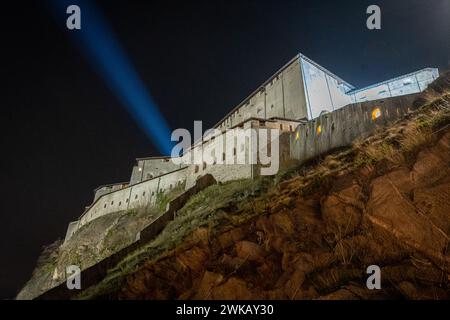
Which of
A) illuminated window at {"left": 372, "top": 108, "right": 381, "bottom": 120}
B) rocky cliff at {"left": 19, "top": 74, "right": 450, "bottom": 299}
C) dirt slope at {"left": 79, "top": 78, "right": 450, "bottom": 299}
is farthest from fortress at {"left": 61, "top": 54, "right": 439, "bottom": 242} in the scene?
rocky cliff at {"left": 19, "top": 74, "right": 450, "bottom": 299}

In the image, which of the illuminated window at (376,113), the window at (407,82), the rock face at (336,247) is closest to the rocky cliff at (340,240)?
the rock face at (336,247)

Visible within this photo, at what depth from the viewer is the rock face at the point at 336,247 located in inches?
179

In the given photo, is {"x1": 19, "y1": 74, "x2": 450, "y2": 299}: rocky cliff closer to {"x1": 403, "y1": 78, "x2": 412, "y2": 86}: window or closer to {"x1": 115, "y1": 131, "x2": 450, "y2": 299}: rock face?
{"x1": 115, "y1": 131, "x2": 450, "y2": 299}: rock face

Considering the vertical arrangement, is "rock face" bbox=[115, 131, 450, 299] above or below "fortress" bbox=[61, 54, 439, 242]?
below

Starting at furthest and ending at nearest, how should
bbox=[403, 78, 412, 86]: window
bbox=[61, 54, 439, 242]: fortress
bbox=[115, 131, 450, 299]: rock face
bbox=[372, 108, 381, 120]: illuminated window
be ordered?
bbox=[403, 78, 412, 86]: window → bbox=[61, 54, 439, 242]: fortress → bbox=[372, 108, 381, 120]: illuminated window → bbox=[115, 131, 450, 299]: rock face

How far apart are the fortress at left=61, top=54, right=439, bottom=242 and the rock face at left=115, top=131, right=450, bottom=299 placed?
7.52m

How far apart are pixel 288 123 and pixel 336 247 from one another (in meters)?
20.0

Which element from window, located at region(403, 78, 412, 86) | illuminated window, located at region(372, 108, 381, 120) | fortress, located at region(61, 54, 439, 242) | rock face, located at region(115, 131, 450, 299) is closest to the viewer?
rock face, located at region(115, 131, 450, 299)

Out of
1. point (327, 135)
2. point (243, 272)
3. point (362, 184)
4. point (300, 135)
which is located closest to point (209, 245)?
point (243, 272)

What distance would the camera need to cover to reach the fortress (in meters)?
14.0

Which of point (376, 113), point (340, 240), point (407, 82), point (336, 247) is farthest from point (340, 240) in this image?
point (407, 82)

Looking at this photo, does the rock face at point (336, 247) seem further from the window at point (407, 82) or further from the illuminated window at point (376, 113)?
the window at point (407, 82)

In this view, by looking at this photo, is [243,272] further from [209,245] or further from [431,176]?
[431,176]
